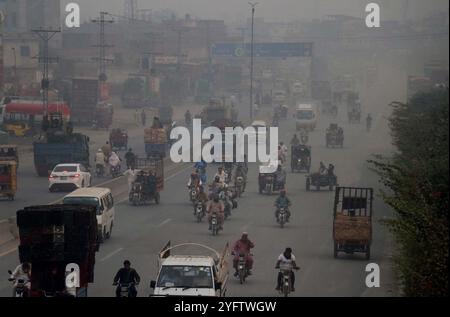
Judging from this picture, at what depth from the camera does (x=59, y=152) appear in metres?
45.6

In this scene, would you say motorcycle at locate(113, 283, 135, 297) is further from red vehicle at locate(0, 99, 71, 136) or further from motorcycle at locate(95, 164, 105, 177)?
red vehicle at locate(0, 99, 71, 136)

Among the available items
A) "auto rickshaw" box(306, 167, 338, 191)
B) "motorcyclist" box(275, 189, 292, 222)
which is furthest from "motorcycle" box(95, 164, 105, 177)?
"motorcyclist" box(275, 189, 292, 222)

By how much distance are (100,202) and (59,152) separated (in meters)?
18.0

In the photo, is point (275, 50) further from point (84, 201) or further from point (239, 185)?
point (84, 201)

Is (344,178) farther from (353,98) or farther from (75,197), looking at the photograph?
(353,98)

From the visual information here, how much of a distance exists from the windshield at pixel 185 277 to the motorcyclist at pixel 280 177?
22.0 meters

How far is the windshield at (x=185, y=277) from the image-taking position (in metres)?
18.7

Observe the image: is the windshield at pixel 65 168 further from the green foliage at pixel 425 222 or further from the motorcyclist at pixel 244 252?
the green foliage at pixel 425 222

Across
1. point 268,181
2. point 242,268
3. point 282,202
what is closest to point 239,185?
point 268,181

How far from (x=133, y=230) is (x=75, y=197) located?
11.5 ft

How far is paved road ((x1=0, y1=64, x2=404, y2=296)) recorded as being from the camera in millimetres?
22641

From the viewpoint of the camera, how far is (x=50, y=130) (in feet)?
162
